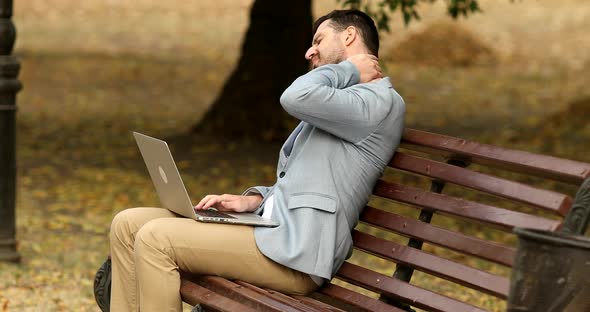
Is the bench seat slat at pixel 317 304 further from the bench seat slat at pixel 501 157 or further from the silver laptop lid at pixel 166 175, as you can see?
the bench seat slat at pixel 501 157

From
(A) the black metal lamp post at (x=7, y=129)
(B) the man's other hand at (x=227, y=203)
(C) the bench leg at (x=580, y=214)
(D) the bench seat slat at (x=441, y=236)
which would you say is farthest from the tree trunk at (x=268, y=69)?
(C) the bench leg at (x=580, y=214)

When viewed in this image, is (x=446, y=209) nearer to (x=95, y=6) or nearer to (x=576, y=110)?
(x=576, y=110)

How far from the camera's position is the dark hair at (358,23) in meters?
4.72

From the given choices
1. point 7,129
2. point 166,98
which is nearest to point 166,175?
A: point 7,129

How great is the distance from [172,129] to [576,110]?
5.15 m

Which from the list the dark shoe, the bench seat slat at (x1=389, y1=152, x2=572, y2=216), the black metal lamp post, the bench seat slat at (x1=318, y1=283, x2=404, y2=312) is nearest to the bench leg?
the bench seat slat at (x1=389, y1=152, x2=572, y2=216)

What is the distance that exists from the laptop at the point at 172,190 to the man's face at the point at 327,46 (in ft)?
2.30

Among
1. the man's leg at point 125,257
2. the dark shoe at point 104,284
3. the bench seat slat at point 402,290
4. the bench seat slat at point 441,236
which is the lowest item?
the dark shoe at point 104,284

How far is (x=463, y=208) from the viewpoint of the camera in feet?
14.2

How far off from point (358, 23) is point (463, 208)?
0.91 meters

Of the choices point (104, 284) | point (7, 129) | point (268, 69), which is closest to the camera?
point (104, 284)

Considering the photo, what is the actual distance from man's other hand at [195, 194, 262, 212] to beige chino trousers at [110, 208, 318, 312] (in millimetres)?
282

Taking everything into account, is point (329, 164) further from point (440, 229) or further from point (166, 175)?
point (166, 175)

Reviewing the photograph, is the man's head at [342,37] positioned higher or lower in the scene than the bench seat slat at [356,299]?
higher
